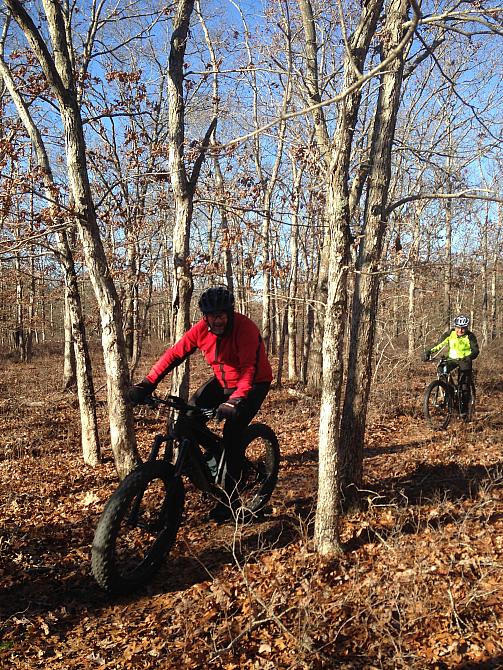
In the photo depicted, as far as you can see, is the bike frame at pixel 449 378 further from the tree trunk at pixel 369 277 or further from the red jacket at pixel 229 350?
the red jacket at pixel 229 350

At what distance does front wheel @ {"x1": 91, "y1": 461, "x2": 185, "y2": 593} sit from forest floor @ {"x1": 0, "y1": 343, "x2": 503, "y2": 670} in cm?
20

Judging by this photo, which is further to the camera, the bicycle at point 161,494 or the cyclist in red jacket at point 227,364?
the cyclist in red jacket at point 227,364

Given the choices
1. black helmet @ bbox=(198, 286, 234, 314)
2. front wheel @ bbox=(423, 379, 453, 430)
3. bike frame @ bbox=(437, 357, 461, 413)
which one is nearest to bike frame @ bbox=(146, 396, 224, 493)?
black helmet @ bbox=(198, 286, 234, 314)

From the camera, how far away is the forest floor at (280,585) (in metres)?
3.08

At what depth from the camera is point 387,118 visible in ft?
16.6

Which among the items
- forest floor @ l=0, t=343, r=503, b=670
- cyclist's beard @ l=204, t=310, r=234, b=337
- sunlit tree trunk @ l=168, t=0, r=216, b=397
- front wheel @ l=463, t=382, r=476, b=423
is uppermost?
sunlit tree trunk @ l=168, t=0, r=216, b=397

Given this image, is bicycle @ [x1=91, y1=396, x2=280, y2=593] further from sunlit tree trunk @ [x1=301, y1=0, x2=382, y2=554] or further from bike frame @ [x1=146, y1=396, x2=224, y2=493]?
sunlit tree trunk @ [x1=301, y1=0, x2=382, y2=554]

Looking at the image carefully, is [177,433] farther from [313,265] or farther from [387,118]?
[313,265]

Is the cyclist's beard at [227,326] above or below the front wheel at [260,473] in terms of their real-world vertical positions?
above

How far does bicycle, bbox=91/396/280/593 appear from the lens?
345 centimetres

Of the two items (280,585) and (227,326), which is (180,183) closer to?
(227,326)

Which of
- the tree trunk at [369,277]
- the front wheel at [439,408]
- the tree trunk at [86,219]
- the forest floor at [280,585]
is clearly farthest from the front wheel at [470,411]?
the tree trunk at [86,219]

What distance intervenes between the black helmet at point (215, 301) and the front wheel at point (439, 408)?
608cm

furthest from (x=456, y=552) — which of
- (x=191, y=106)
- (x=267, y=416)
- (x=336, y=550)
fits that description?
(x=191, y=106)
